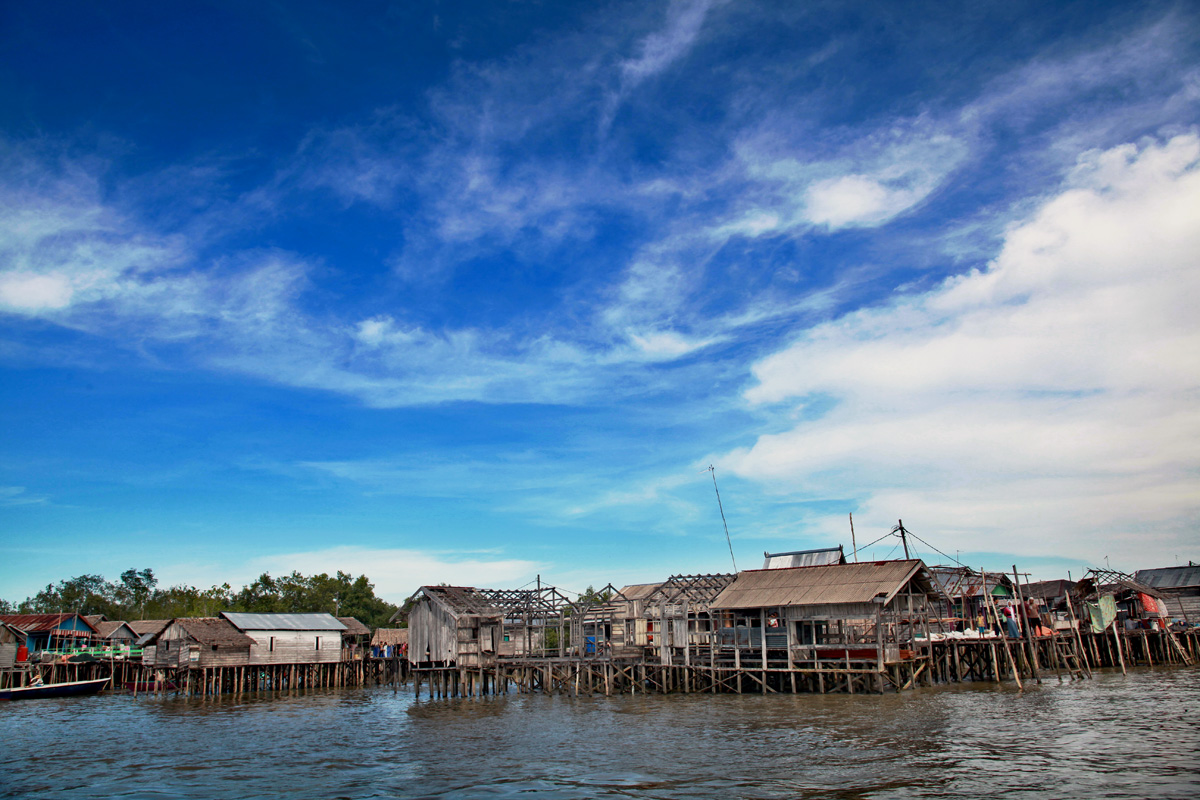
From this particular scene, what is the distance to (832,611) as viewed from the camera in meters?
40.6

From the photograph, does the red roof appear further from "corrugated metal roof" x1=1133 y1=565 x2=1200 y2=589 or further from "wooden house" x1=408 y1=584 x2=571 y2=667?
"corrugated metal roof" x1=1133 y1=565 x2=1200 y2=589

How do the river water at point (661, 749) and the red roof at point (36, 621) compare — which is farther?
the red roof at point (36, 621)

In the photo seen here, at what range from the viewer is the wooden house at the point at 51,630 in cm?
6181

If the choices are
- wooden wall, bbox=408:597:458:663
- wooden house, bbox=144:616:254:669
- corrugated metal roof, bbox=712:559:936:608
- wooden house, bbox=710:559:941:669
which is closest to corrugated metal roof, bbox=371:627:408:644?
wooden house, bbox=144:616:254:669

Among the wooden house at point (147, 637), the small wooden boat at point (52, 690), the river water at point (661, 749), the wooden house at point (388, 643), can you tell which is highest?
the wooden house at point (147, 637)

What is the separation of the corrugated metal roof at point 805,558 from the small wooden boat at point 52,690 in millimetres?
48330

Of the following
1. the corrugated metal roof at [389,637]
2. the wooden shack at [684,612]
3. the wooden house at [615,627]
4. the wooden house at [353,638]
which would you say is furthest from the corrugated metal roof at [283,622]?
the wooden shack at [684,612]

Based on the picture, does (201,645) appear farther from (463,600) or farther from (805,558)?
(805,558)

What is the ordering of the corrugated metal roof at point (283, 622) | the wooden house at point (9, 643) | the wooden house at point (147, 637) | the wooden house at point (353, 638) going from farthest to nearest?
the wooden house at point (353, 638) < the wooden house at point (147, 637) < the corrugated metal roof at point (283, 622) < the wooden house at point (9, 643)

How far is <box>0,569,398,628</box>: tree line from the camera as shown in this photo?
92.2m

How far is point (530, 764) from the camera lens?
80.1 feet

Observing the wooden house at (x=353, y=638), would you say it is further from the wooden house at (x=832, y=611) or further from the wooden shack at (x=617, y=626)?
the wooden house at (x=832, y=611)

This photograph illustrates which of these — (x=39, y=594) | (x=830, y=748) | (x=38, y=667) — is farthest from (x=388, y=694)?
(x=39, y=594)

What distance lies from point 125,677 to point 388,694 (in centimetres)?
2524
